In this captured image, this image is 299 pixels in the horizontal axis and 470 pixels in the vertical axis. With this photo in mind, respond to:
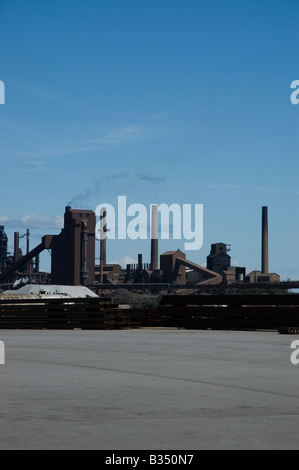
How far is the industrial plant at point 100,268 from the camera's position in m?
167

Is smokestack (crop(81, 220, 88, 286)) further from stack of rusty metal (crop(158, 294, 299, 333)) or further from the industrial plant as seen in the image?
stack of rusty metal (crop(158, 294, 299, 333))

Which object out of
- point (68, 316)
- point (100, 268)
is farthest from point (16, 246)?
point (68, 316)

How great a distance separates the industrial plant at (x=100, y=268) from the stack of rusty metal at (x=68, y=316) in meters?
136

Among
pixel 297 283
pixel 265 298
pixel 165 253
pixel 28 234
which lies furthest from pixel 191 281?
pixel 265 298

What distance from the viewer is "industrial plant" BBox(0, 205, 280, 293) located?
167 meters

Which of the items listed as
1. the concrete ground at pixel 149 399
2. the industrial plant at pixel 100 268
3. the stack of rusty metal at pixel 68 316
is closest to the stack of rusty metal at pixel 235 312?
the stack of rusty metal at pixel 68 316

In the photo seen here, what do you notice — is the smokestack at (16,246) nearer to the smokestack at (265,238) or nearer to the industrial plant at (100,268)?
the industrial plant at (100,268)

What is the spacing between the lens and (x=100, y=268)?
18388 centimetres

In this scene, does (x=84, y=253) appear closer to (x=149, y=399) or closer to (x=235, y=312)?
(x=235, y=312)

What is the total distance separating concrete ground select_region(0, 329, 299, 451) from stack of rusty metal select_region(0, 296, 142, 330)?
1087 centimetres

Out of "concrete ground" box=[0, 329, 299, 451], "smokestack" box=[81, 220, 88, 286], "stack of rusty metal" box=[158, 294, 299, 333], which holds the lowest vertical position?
"concrete ground" box=[0, 329, 299, 451]

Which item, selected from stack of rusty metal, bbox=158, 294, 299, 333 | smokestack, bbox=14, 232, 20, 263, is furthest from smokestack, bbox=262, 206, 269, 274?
stack of rusty metal, bbox=158, 294, 299, 333

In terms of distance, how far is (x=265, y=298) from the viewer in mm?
24359

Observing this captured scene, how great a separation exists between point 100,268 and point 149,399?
176 m
